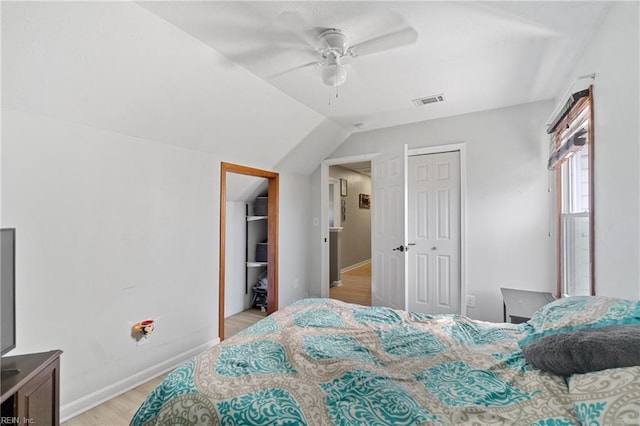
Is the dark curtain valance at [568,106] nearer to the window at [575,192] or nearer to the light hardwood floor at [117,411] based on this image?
the window at [575,192]

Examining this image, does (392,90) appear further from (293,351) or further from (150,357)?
(150,357)

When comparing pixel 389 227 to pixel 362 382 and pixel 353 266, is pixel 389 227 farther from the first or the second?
pixel 353 266

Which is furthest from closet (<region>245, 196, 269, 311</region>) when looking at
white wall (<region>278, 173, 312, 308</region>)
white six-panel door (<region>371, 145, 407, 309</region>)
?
white six-panel door (<region>371, 145, 407, 309</region>)

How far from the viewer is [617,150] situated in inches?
58.2

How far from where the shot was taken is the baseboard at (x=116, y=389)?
1.85 m

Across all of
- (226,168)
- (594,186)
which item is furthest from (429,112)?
(226,168)

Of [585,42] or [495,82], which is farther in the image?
[495,82]

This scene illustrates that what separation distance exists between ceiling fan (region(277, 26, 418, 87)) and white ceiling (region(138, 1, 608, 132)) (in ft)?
0.14

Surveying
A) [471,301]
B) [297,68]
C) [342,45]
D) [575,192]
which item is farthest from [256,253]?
[575,192]

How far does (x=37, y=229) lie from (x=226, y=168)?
1578mm

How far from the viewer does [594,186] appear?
1759mm

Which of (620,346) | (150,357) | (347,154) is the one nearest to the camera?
(620,346)

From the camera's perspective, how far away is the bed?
884 mm

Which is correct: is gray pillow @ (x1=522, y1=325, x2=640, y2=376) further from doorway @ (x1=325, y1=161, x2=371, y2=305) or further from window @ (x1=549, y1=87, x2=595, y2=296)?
doorway @ (x1=325, y1=161, x2=371, y2=305)
